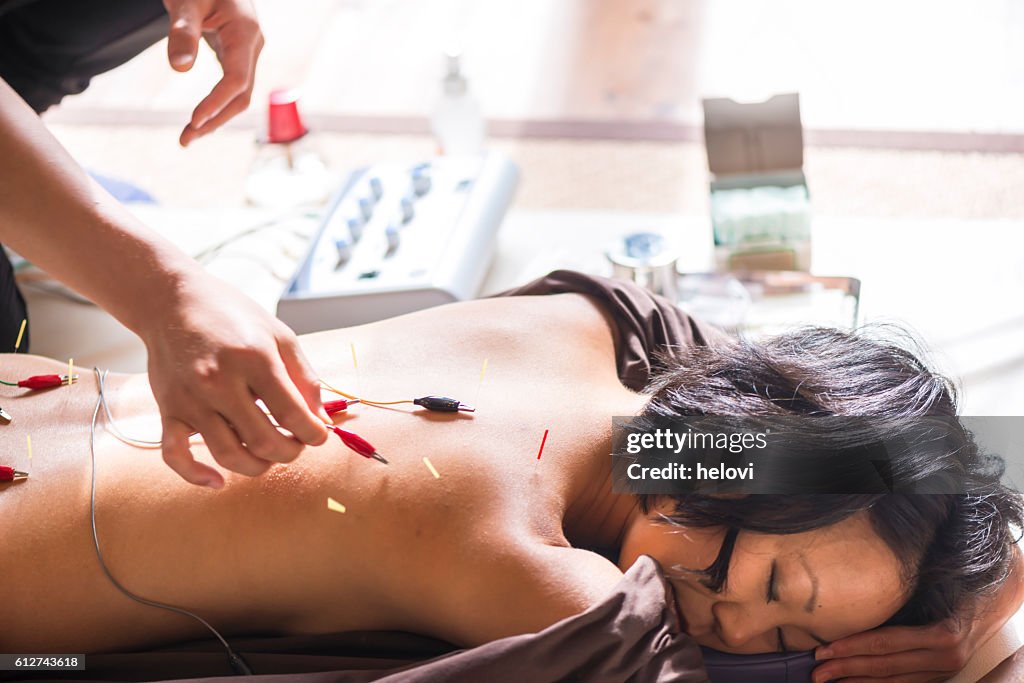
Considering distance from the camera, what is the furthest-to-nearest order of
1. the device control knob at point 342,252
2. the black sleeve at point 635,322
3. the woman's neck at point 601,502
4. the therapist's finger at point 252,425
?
the device control knob at point 342,252
the black sleeve at point 635,322
the woman's neck at point 601,502
the therapist's finger at point 252,425

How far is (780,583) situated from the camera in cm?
103

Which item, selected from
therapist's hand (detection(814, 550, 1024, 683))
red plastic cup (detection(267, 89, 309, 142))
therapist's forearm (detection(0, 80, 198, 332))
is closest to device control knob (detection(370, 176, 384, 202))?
red plastic cup (detection(267, 89, 309, 142))

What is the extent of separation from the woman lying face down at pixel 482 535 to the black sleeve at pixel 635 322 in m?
0.14

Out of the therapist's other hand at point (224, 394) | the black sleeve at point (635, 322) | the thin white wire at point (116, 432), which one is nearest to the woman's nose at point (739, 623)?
the black sleeve at point (635, 322)

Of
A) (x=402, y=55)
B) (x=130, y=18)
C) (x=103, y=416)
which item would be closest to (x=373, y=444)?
(x=103, y=416)

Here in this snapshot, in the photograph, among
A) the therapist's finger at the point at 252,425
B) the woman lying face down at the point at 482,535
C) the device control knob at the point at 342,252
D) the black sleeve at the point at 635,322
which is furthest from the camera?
the device control knob at the point at 342,252

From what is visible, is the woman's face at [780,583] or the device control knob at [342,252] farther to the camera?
the device control knob at [342,252]

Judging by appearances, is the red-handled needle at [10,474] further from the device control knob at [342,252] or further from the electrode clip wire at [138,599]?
the device control knob at [342,252]

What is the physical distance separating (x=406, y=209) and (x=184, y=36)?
1.99 feet

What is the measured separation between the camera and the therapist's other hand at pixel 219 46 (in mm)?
1146

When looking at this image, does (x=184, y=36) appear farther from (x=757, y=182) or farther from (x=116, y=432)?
(x=757, y=182)

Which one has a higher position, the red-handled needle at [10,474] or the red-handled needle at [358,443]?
the red-handled needle at [358,443]

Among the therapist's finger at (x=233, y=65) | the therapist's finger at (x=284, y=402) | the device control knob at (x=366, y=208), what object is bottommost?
the device control knob at (x=366, y=208)

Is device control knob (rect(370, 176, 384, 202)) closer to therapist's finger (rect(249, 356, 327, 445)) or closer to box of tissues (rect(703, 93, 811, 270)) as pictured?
box of tissues (rect(703, 93, 811, 270))
